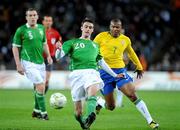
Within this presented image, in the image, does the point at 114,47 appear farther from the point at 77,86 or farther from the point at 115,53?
the point at 77,86

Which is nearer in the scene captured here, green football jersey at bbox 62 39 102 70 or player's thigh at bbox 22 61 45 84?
green football jersey at bbox 62 39 102 70

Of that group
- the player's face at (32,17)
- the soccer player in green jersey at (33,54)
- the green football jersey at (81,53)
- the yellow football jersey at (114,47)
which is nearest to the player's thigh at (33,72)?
the soccer player in green jersey at (33,54)

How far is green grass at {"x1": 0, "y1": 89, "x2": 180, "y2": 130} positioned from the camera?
12.6 metres

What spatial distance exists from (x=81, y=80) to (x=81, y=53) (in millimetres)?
555

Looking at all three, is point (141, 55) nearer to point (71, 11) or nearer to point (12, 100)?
point (71, 11)

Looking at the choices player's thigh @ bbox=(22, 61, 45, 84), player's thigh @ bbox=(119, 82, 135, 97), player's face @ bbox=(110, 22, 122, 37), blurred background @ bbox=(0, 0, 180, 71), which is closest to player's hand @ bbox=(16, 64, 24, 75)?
player's thigh @ bbox=(22, 61, 45, 84)

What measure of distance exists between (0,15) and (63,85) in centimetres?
612

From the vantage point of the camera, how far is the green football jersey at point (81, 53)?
Result: 11539 mm

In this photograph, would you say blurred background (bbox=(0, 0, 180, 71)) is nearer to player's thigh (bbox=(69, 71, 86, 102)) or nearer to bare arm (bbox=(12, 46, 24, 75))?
bare arm (bbox=(12, 46, 24, 75))

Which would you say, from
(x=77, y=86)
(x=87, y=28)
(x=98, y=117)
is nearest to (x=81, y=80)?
(x=77, y=86)

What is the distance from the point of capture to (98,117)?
14898 mm

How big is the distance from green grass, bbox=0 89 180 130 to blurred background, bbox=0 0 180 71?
923 centimetres

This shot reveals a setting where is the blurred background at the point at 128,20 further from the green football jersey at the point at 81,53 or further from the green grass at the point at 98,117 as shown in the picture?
the green football jersey at the point at 81,53

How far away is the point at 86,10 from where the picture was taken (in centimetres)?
3053
